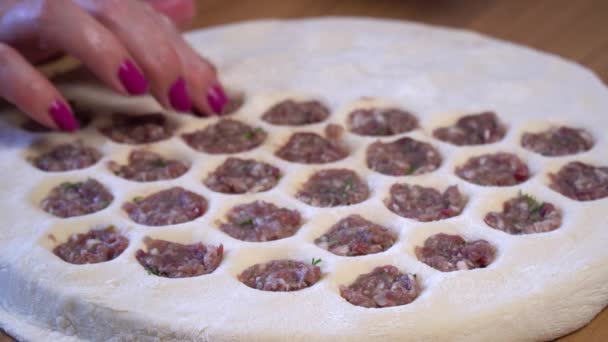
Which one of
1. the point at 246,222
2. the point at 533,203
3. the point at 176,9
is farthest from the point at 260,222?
the point at 176,9

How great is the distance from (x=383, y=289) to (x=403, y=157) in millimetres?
681

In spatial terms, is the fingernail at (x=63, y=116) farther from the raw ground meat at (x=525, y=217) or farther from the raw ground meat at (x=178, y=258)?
the raw ground meat at (x=525, y=217)

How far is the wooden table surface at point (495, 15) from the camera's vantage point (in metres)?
3.51

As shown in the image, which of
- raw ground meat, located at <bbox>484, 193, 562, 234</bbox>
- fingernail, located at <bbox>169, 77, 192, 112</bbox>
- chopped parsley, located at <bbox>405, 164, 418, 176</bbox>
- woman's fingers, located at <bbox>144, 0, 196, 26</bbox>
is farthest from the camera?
woman's fingers, located at <bbox>144, 0, 196, 26</bbox>

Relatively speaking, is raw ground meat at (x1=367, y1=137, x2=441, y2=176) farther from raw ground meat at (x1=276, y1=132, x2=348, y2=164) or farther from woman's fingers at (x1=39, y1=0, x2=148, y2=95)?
woman's fingers at (x1=39, y1=0, x2=148, y2=95)

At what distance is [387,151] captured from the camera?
8.87 feet

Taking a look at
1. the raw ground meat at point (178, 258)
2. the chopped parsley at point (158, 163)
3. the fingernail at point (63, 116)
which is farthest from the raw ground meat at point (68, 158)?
the raw ground meat at point (178, 258)

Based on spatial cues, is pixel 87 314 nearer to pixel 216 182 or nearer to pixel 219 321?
pixel 219 321

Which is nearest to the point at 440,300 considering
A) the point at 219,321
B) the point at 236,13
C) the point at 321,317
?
the point at 321,317

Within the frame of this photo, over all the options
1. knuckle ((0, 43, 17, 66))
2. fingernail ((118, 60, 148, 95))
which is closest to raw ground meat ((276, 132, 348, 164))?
fingernail ((118, 60, 148, 95))

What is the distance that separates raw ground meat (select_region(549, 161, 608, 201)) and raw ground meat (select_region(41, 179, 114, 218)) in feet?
4.40

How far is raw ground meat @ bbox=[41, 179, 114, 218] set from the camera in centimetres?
245

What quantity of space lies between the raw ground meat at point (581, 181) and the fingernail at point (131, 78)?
1323 millimetres

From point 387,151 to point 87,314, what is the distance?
1.10 m
